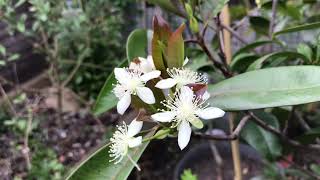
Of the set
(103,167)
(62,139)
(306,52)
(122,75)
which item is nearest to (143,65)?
(122,75)

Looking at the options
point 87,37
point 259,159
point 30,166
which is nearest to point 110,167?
point 30,166

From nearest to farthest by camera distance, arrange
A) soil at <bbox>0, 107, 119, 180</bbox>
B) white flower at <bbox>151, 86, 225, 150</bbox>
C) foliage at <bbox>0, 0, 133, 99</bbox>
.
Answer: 1. white flower at <bbox>151, 86, 225, 150</bbox>
2. soil at <bbox>0, 107, 119, 180</bbox>
3. foliage at <bbox>0, 0, 133, 99</bbox>

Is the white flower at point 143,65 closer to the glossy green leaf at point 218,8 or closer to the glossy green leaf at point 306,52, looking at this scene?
the glossy green leaf at point 218,8

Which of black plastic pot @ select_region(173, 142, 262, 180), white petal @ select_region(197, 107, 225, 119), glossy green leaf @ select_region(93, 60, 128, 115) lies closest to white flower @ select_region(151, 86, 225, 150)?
white petal @ select_region(197, 107, 225, 119)

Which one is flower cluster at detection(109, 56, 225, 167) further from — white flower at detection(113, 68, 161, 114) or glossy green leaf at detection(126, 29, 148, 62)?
glossy green leaf at detection(126, 29, 148, 62)

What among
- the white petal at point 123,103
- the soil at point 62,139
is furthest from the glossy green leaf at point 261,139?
the soil at point 62,139

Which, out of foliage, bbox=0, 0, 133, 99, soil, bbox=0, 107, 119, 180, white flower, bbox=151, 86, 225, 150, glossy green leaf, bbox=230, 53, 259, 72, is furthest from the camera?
foliage, bbox=0, 0, 133, 99

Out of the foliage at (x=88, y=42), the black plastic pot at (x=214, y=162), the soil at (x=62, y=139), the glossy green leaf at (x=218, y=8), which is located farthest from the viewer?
the foliage at (x=88, y=42)
